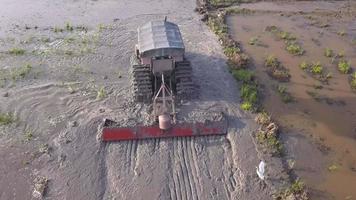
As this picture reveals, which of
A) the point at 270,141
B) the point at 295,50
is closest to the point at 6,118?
the point at 270,141

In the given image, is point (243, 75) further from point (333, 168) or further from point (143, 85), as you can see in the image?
point (333, 168)

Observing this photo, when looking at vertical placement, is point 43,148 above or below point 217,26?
below

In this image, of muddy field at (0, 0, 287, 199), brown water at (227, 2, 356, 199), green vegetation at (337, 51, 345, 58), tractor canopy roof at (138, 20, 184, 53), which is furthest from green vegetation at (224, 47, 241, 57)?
green vegetation at (337, 51, 345, 58)

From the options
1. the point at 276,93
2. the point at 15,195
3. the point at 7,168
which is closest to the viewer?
the point at 15,195

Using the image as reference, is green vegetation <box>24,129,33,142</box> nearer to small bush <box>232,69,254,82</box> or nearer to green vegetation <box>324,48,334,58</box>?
small bush <box>232,69,254,82</box>

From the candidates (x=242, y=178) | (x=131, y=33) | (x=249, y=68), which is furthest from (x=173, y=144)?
(x=131, y=33)

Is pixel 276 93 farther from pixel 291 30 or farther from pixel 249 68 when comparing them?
pixel 291 30

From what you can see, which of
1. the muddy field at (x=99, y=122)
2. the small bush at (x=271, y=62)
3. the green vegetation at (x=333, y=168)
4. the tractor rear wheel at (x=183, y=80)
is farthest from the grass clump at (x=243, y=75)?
the green vegetation at (x=333, y=168)
